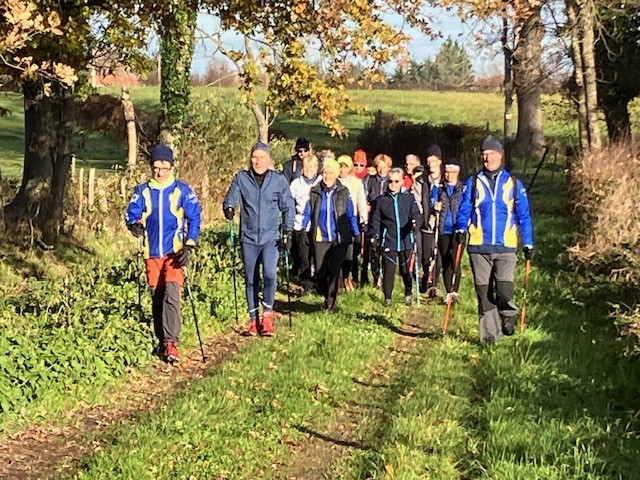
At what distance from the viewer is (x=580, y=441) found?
19.7 feet

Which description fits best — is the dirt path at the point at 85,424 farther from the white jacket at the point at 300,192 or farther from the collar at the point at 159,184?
the white jacket at the point at 300,192

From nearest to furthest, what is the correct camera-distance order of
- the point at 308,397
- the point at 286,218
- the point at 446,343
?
1. the point at 308,397
2. the point at 446,343
3. the point at 286,218

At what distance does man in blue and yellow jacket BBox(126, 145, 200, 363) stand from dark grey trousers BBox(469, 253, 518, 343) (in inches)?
122

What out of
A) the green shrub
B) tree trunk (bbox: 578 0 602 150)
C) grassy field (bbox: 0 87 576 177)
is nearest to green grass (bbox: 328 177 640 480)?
the green shrub

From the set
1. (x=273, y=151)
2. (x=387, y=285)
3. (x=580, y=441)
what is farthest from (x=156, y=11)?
(x=273, y=151)

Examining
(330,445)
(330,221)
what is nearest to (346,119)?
(330,221)

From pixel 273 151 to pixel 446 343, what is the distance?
58.5ft

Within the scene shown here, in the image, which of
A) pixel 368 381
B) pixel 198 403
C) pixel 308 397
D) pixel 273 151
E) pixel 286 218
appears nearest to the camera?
pixel 198 403

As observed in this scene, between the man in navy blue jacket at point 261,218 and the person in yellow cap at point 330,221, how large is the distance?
1.52 meters

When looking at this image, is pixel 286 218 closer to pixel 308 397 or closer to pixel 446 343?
pixel 446 343

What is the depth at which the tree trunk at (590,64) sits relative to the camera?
59.7 feet

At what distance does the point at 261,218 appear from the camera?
9.62 metres

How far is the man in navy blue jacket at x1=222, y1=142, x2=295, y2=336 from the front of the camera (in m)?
9.62


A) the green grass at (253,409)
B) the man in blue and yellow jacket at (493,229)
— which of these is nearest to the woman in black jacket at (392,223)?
the green grass at (253,409)
